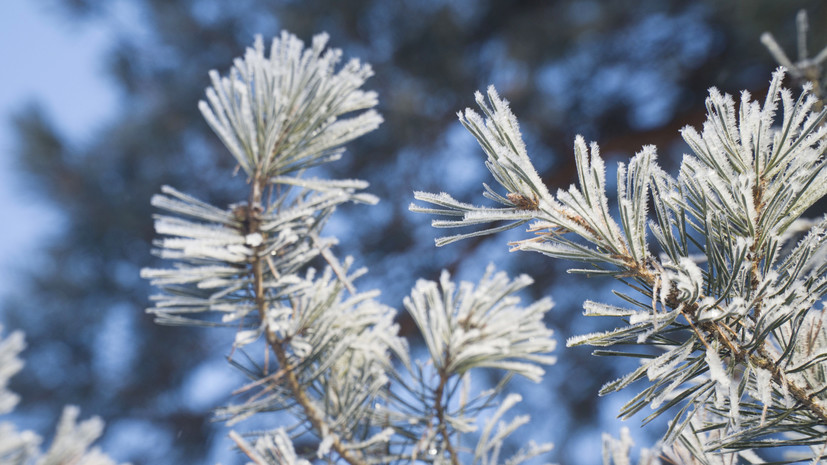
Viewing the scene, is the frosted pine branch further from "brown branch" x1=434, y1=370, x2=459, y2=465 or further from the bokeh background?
the bokeh background

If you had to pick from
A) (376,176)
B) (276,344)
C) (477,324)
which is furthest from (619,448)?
(376,176)

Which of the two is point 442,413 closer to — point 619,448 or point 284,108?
point 619,448

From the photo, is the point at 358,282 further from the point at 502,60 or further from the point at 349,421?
the point at 349,421

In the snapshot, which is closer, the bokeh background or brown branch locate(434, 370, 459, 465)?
brown branch locate(434, 370, 459, 465)

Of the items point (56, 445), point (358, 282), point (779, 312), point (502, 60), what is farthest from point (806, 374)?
point (502, 60)

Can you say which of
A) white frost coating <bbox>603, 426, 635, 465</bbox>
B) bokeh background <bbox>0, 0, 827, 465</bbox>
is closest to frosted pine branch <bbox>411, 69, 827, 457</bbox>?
white frost coating <bbox>603, 426, 635, 465</bbox>

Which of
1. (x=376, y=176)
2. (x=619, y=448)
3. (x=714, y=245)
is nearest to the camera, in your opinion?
(x=714, y=245)

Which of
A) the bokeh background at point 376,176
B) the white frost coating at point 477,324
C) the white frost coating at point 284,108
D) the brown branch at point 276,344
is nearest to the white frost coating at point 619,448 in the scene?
the white frost coating at point 477,324

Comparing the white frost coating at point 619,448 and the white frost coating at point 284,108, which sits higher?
the white frost coating at point 284,108

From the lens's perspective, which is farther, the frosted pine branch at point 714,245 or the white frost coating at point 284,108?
the white frost coating at point 284,108

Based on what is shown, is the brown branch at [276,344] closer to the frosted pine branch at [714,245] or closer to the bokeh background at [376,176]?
the frosted pine branch at [714,245]

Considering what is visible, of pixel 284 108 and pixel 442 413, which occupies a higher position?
pixel 284 108

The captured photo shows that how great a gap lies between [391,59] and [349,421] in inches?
66.3

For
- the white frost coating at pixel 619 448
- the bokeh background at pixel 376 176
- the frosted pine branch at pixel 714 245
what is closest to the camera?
the frosted pine branch at pixel 714 245
